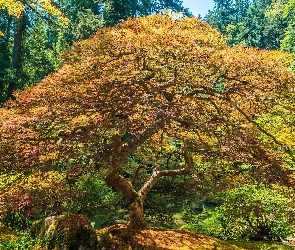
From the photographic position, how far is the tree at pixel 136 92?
4953mm

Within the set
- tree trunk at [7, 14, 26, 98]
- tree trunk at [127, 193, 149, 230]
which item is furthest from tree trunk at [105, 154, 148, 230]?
tree trunk at [7, 14, 26, 98]

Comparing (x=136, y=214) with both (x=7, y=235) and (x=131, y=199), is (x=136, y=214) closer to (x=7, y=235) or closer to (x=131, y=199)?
(x=131, y=199)

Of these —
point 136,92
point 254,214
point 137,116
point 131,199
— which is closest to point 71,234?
point 131,199

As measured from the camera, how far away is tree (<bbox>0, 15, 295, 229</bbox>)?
4953 millimetres

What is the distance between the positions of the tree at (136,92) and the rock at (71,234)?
109cm

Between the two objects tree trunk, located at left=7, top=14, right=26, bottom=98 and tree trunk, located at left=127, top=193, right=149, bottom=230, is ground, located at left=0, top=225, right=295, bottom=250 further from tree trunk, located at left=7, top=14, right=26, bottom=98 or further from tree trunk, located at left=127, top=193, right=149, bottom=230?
tree trunk, located at left=7, top=14, right=26, bottom=98

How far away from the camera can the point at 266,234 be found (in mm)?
8219

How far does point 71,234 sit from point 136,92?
2.74 meters

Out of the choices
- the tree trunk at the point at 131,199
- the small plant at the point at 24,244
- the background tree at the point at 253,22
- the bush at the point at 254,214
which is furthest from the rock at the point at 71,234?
the background tree at the point at 253,22

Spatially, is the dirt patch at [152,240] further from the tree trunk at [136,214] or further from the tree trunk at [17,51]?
the tree trunk at [17,51]

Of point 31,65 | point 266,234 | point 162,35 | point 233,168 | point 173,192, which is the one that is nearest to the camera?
point 162,35

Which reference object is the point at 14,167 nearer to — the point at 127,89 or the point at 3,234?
the point at 3,234

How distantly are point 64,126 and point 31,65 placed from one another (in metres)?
15.9

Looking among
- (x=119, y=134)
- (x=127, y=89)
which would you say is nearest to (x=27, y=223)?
(x=119, y=134)
